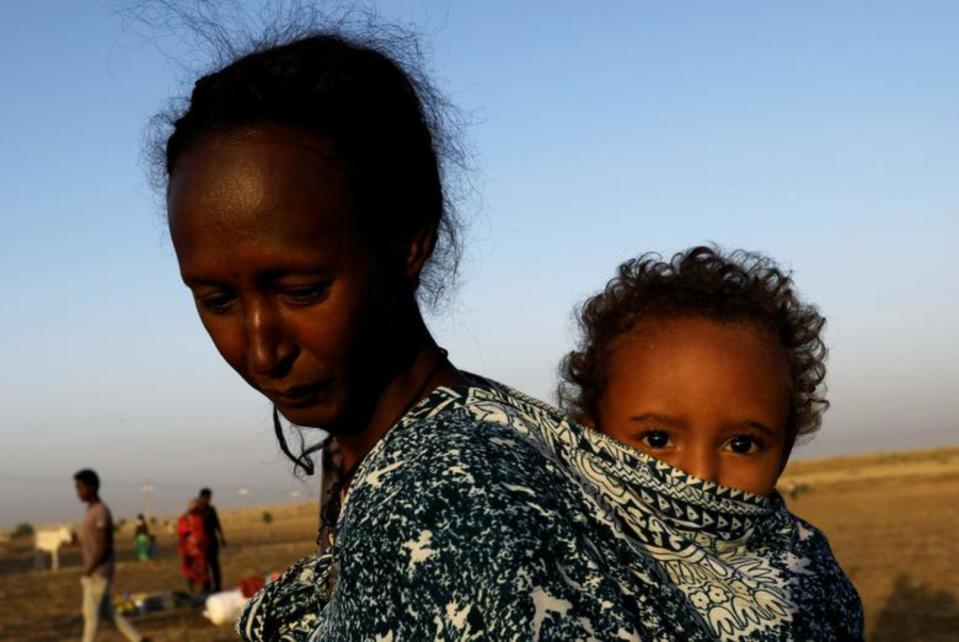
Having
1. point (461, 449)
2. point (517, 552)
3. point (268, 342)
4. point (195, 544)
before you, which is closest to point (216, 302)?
point (268, 342)

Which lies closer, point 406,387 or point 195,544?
point 406,387

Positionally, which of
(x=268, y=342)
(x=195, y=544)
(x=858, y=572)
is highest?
(x=268, y=342)

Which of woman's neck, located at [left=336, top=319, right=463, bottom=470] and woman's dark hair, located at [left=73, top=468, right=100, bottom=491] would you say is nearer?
woman's neck, located at [left=336, top=319, right=463, bottom=470]

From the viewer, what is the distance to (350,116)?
6.07 ft

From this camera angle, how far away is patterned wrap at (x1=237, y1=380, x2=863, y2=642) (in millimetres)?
1414

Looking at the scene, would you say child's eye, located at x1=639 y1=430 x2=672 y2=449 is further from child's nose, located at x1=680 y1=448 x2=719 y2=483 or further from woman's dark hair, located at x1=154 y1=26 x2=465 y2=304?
woman's dark hair, located at x1=154 y1=26 x2=465 y2=304

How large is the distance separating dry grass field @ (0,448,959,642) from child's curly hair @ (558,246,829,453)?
8702 mm

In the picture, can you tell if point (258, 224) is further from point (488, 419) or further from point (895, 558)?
point (895, 558)

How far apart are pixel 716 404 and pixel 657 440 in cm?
22

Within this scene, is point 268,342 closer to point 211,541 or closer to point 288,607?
point 288,607

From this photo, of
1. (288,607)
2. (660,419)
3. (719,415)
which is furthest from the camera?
(660,419)

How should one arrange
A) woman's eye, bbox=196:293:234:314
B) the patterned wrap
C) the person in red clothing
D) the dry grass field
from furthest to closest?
the person in red clothing
the dry grass field
woman's eye, bbox=196:293:234:314
the patterned wrap

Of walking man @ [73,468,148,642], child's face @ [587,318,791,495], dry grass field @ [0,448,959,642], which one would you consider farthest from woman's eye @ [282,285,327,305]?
walking man @ [73,468,148,642]

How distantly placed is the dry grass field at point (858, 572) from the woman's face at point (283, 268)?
1082 centimetres
